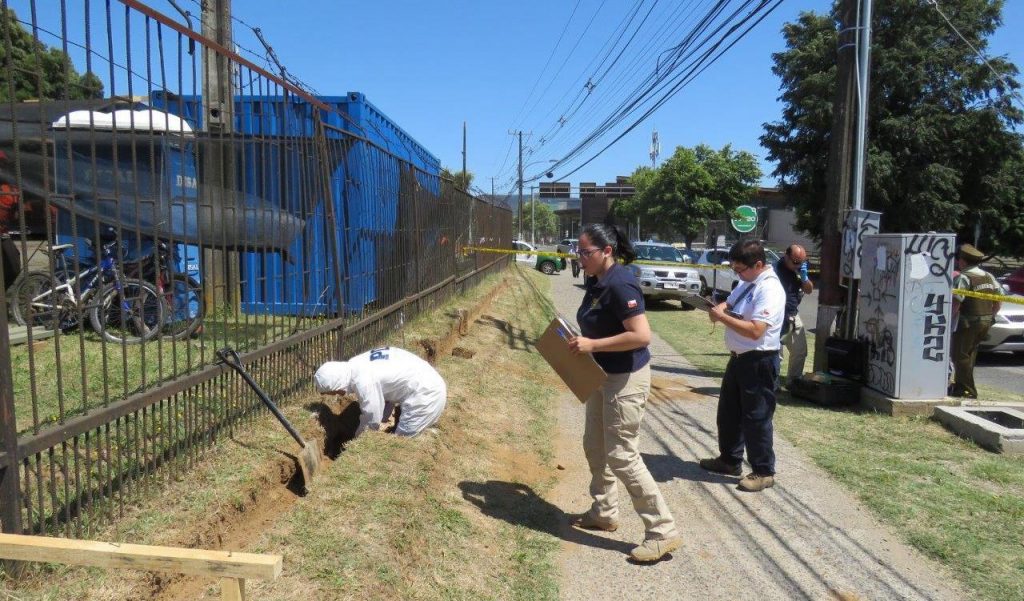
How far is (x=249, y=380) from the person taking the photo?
4.60m

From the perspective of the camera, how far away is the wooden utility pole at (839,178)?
8.46m

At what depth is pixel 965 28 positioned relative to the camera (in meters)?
27.2

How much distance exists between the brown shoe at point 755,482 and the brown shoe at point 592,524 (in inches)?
49.7

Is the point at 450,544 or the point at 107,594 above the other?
the point at 107,594

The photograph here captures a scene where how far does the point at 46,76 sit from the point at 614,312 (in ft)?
10.3

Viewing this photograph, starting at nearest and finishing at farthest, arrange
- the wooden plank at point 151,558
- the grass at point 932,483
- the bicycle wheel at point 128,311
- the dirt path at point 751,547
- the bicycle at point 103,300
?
the wooden plank at point 151,558
the bicycle wheel at point 128,311
the bicycle at point 103,300
the dirt path at point 751,547
the grass at point 932,483

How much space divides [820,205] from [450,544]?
28181 mm

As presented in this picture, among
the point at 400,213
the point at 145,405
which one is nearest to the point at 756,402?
the point at 145,405

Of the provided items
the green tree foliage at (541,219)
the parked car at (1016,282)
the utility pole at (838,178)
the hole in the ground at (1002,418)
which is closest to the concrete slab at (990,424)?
the hole in the ground at (1002,418)

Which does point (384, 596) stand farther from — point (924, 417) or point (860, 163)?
point (860, 163)

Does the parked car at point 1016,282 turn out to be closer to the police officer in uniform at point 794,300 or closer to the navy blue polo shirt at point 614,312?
the police officer in uniform at point 794,300

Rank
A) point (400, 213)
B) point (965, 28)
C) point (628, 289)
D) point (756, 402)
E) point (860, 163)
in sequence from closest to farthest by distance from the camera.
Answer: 1. point (628, 289)
2. point (756, 402)
3. point (860, 163)
4. point (400, 213)
5. point (965, 28)

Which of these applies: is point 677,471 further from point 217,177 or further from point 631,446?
point 217,177

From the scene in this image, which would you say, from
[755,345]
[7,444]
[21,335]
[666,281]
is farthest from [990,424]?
[666,281]
